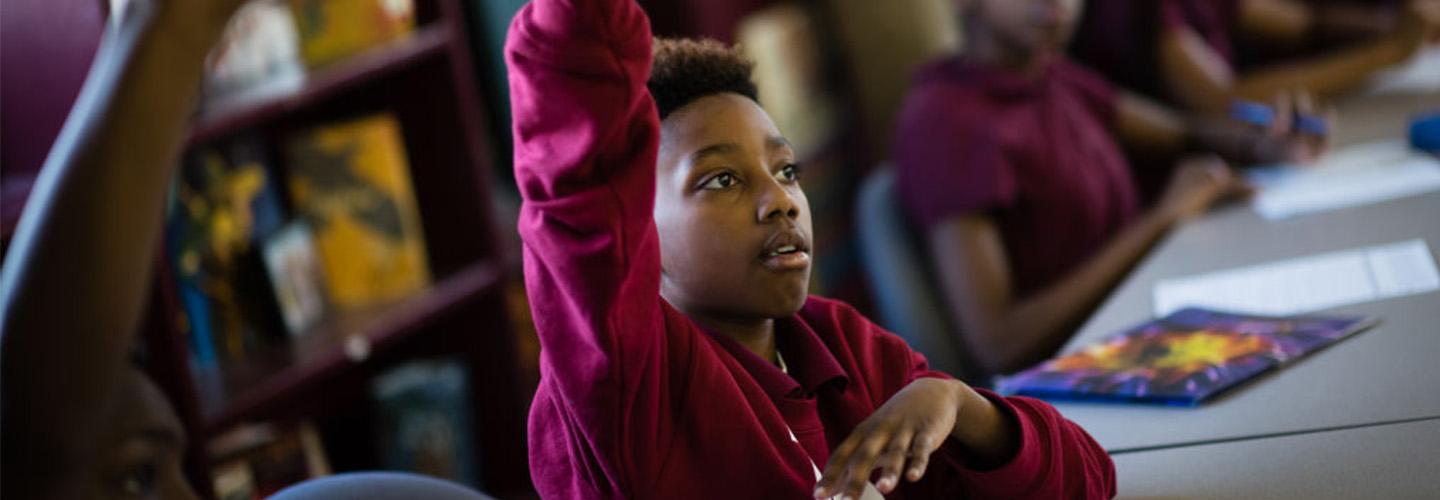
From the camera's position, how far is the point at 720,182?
1.13 m

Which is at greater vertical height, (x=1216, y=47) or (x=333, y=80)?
(x=333, y=80)

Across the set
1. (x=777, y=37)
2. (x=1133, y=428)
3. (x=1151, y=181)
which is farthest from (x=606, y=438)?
(x=777, y=37)

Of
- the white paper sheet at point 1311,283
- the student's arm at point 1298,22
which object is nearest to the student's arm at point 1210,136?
the white paper sheet at point 1311,283

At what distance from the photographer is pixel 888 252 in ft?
7.53

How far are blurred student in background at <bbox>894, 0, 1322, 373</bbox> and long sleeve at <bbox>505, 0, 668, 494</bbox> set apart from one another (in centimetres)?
130

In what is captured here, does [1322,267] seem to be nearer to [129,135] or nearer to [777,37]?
[129,135]

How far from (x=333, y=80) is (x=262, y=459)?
22.4 inches

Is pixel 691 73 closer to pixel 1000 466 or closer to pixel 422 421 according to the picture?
pixel 1000 466

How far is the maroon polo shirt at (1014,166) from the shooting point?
2270 mm

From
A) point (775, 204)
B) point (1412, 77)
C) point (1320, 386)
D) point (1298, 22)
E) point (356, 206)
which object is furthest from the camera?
point (1298, 22)

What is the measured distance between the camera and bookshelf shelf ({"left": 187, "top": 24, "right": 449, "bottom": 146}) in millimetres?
2117

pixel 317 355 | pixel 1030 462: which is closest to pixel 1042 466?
pixel 1030 462

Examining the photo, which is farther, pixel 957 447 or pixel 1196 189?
pixel 1196 189

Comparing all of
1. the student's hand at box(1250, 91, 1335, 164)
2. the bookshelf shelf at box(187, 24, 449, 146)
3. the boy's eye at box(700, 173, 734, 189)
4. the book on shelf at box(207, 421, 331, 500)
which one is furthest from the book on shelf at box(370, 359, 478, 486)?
the boy's eye at box(700, 173, 734, 189)
